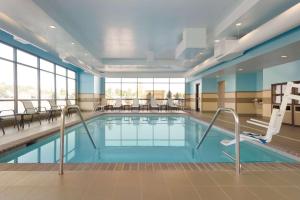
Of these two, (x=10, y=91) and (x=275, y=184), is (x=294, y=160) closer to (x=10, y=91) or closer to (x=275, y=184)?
(x=275, y=184)

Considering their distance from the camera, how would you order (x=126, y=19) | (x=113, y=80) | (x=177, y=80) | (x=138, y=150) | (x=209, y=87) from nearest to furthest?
1. (x=138, y=150)
2. (x=126, y=19)
3. (x=209, y=87)
4. (x=113, y=80)
5. (x=177, y=80)

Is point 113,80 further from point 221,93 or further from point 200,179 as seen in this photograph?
point 200,179

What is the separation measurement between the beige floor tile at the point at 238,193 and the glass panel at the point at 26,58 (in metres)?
8.56

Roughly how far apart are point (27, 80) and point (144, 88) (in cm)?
1081

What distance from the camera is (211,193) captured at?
7.60ft

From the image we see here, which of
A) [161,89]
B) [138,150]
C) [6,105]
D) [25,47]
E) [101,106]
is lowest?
[138,150]

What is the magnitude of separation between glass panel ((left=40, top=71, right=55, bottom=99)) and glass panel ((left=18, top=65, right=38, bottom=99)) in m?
0.76

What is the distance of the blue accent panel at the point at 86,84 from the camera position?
16.7 meters

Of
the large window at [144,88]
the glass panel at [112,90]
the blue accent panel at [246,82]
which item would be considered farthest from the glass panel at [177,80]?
the blue accent panel at [246,82]

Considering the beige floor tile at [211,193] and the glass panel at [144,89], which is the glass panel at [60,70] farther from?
the beige floor tile at [211,193]

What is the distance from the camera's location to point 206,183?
258 cm

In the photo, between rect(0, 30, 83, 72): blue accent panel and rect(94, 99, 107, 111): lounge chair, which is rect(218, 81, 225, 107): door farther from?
rect(0, 30, 83, 72): blue accent panel

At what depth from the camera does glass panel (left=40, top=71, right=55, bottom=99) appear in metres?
11.1

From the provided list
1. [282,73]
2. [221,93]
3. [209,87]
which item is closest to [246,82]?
[221,93]
